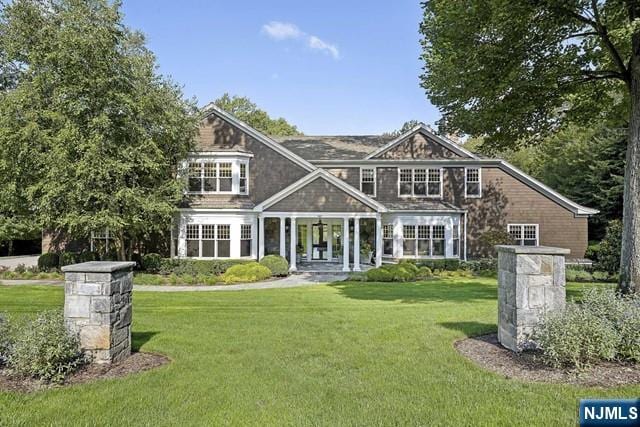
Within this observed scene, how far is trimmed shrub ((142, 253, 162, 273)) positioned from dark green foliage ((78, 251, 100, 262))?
269 centimetres

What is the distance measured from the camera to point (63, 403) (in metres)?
4.77

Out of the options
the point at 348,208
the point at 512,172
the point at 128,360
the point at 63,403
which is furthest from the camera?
the point at 512,172

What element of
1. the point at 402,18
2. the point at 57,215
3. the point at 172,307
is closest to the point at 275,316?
the point at 172,307

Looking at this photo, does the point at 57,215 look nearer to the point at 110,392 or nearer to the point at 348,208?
the point at 348,208

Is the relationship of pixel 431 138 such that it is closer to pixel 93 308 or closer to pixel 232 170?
pixel 232 170

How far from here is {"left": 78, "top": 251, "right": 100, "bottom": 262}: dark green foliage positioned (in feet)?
67.5

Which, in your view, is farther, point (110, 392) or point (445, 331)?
point (445, 331)

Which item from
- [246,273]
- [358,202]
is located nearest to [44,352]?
[246,273]

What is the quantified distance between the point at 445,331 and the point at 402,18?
10.9 meters

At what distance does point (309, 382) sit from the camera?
17.7ft

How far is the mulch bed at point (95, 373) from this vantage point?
5227 millimetres

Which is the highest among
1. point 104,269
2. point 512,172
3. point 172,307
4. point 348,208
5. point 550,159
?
point 550,159

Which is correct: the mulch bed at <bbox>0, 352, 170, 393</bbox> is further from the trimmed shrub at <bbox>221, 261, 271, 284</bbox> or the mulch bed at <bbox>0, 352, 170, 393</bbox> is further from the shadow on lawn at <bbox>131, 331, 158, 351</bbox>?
the trimmed shrub at <bbox>221, 261, 271, 284</bbox>

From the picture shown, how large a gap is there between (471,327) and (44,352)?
7.10m
